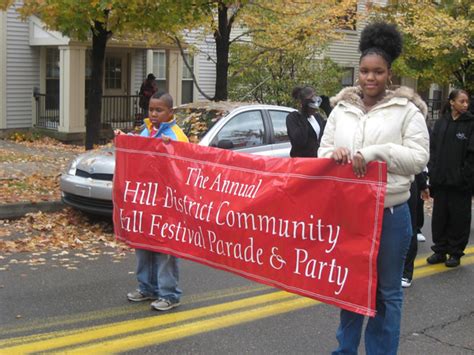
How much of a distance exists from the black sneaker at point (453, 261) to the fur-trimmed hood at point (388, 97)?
12.8 ft

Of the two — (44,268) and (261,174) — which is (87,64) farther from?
(261,174)

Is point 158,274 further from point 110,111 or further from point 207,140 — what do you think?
point 110,111

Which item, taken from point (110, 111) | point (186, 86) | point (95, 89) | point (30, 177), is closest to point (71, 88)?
point (110, 111)

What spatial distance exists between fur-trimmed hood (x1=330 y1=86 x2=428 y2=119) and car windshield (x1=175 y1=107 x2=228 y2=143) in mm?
4902

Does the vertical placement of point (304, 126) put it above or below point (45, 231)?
above

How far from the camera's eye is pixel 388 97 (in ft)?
12.3

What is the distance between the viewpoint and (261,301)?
5.85 m

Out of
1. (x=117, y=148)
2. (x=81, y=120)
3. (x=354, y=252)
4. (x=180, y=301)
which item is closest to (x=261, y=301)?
(x=180, y=301)

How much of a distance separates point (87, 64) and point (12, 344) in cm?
1788

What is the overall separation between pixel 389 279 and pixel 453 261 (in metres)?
3.90

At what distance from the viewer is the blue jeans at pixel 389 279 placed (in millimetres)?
3756

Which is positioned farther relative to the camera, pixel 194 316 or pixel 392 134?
pixel 194 316

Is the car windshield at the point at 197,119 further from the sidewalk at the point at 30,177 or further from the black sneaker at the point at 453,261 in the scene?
the black sneaker at the point at 453,261

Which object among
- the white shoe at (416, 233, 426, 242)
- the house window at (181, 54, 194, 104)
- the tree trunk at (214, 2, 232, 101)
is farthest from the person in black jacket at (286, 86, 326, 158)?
the house window at (181, 54, 194, 104)
